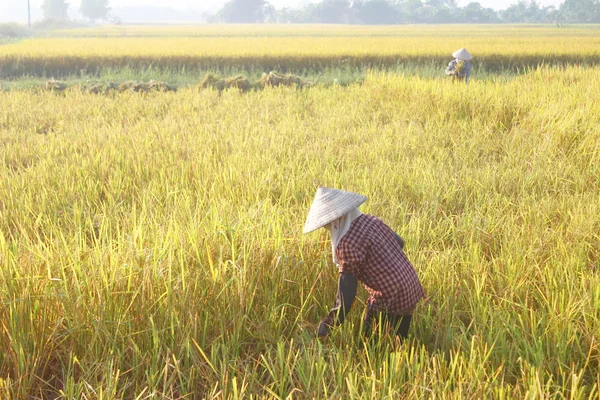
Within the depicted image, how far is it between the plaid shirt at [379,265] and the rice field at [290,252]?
0.47ft

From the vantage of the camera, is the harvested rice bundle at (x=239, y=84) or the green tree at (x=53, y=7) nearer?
the harvested rice bundle at (x=239, y=84)

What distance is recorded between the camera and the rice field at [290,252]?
1571 millimetres

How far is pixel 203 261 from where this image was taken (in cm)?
204

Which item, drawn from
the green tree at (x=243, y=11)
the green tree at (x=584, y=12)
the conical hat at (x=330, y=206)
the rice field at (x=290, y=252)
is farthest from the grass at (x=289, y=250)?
the green tree at (x=243, y=11)

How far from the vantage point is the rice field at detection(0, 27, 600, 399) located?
1.57 m

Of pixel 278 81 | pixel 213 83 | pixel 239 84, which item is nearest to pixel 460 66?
pixel 278 81

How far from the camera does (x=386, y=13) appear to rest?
84938mm

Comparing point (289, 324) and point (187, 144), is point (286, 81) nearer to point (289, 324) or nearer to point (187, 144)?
point (187, 144)

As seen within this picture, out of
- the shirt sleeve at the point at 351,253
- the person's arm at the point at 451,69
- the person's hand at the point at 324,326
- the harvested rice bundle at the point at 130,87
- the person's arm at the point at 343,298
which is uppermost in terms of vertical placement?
the person's arm at the point at 451,69

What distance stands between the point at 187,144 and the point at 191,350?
3284mm

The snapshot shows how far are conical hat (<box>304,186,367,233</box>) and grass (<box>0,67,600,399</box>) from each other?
36 centimetres

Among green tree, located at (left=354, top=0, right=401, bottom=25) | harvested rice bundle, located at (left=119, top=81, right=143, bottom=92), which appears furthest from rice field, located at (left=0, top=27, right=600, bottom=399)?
green tree, located at (left=354, top=0, right=401, bottom=25)

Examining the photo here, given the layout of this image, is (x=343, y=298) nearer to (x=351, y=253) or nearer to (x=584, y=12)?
(x=351, y=253)

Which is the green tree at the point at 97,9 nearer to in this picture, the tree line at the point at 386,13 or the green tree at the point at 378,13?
the tree line at the point at 386,13
